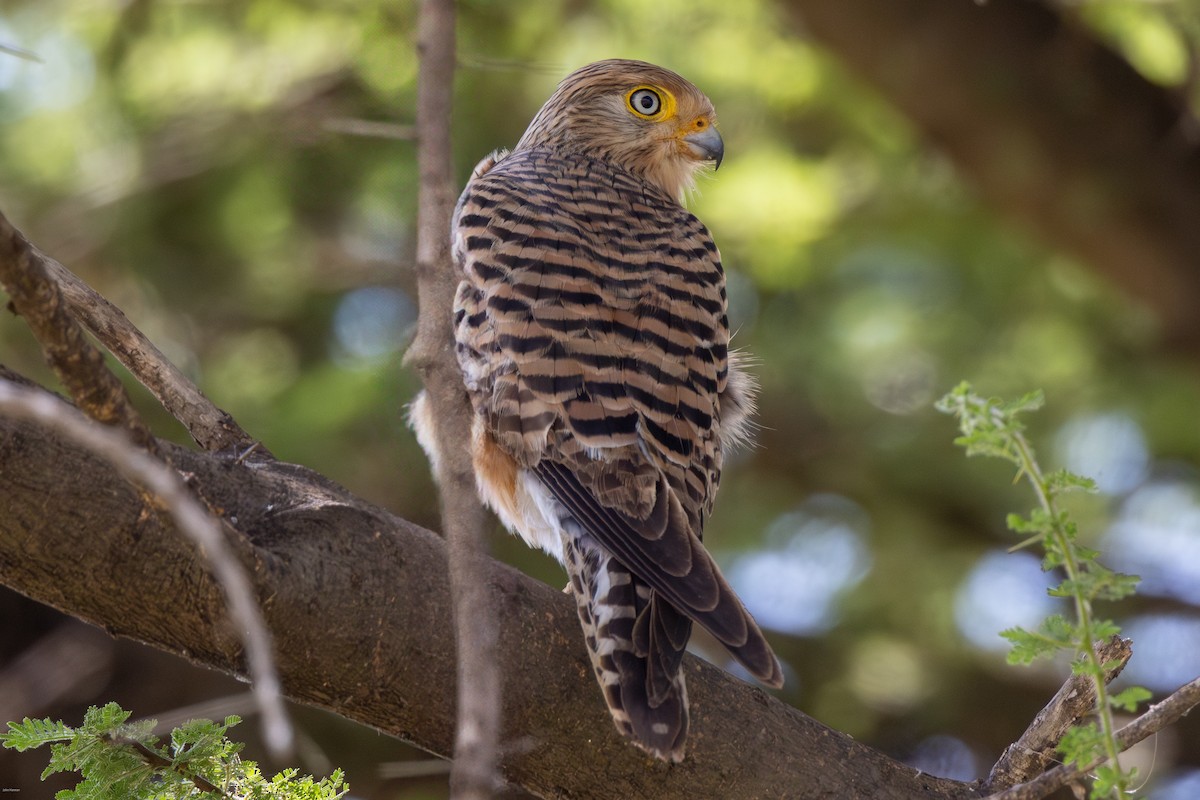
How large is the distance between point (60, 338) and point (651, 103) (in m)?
2.99

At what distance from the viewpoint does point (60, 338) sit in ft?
6.03

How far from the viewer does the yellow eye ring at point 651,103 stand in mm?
4516

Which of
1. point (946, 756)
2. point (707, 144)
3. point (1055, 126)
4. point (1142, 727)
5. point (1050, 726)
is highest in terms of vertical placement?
point (1055, 126)

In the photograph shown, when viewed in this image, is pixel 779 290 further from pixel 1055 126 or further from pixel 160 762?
pixel 160 762

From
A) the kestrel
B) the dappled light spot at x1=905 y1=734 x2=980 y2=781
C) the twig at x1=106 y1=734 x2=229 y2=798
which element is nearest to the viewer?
the twig at x1=106 y1=734 x2=229 y2=798

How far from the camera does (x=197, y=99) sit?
6.46 m

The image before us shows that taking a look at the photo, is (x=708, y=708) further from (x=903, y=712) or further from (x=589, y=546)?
(x=903, y=712)

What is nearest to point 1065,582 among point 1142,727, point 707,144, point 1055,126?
point 1142,727

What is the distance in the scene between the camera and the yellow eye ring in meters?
4.52

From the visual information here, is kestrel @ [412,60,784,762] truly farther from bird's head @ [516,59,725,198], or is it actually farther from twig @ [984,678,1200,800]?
twig @ [984,678,1200,800]

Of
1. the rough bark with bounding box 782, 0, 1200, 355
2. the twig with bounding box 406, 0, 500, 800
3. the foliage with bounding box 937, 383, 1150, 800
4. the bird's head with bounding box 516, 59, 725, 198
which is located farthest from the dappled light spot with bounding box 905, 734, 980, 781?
the twig with bounding box 406, 0, 500, 800

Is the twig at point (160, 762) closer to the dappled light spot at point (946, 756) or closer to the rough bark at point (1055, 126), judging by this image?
the dappled light spot at point (946, 756)

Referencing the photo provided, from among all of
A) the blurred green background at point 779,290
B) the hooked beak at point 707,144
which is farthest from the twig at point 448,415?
the blurred green background at point 779,290

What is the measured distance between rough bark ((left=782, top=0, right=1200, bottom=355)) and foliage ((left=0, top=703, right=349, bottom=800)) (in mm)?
4819
